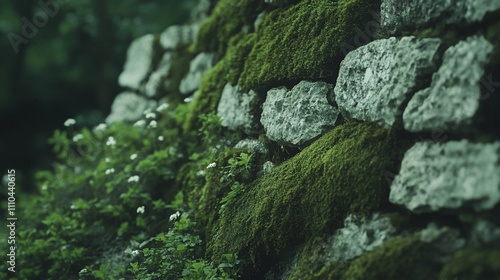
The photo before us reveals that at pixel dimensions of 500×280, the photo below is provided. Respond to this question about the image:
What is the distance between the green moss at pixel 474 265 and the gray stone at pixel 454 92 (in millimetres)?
599

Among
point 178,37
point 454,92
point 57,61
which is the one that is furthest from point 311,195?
point 57,61

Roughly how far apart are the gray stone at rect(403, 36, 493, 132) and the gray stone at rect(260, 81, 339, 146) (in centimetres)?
80

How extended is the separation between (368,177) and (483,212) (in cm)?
67

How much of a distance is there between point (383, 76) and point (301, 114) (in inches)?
28.6

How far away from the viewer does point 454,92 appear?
7.39 feet

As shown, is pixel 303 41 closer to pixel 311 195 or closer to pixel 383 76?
pixel 383 76

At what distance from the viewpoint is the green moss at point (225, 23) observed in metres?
4.50

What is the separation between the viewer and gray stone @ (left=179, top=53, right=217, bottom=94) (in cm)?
516

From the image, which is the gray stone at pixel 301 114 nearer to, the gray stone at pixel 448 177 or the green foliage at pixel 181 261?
the gray stone at pixel 448 177

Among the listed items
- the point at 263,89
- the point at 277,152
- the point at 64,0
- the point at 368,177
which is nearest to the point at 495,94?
the point at 368,177

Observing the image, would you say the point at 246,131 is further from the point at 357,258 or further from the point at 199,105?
the point at 357,258

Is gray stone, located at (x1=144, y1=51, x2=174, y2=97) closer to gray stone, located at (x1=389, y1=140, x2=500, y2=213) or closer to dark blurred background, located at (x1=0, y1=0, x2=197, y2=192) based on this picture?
dark blurred background, located at (x1=0, y1=0, x2=197, y2=192)

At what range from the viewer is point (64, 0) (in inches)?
346

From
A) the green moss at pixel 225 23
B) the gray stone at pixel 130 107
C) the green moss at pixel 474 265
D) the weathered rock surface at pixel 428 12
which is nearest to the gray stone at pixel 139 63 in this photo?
the gray stone at pixel 130 107
